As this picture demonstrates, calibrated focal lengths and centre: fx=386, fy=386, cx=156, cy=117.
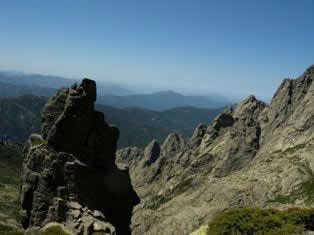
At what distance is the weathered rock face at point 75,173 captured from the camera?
52125mm

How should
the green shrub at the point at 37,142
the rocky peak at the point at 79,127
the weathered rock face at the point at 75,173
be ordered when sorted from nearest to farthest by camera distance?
the weathered rock face at the point at 75,173 < the green shrub at the point at 37,142 < the rocky peak at the point at 79,127

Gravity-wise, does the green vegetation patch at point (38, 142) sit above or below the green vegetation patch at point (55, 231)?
above

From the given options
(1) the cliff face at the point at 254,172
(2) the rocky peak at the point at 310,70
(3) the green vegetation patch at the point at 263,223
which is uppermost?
(2) the rocky peak at the point at 310,70

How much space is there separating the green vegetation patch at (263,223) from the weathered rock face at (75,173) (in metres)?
13.6

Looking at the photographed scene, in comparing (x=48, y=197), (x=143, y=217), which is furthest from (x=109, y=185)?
(x=143, y=217)

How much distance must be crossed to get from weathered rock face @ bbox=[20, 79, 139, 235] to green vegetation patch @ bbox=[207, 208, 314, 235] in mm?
13553

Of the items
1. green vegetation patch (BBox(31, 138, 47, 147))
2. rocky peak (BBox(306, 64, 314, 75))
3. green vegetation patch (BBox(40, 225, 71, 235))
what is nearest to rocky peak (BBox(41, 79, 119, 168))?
green vegetation patch (BBox(31, 138, 47, 147))

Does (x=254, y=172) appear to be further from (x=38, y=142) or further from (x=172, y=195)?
(x=38, y=142)

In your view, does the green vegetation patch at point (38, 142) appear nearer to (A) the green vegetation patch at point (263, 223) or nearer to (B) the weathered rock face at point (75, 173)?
(B) the weathered rock face at point (75, 173)

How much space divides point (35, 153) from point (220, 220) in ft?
94.9

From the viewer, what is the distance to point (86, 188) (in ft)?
189

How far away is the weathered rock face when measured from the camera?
52.1 metres

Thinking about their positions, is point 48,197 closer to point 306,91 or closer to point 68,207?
point 68,207

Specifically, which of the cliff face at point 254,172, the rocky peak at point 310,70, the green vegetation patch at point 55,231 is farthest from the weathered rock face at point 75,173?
the rocky peak at point 310,70
